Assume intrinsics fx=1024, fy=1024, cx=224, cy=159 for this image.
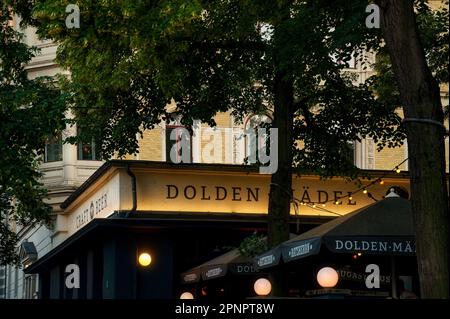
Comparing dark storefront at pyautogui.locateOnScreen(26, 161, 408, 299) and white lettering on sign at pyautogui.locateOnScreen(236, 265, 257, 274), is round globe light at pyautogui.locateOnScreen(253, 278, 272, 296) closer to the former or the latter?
white lettering on sign at pyautogui.locateOnScreen(236, 265, 257, 274)

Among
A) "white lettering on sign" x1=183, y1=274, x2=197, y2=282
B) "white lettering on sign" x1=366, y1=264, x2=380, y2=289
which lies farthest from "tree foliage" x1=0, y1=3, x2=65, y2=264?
"white lettering on sign" x1=366, y1=264, x2=380, y2=289

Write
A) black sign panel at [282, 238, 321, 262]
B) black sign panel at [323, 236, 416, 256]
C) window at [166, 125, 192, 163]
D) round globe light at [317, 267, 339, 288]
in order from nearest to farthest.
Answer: black sign panel at [323, 236, 416, 256] < black sign panel at [282, 238, 321, 262] < round globe light at [317, 267, 339, 288] < window at [166, 125, 192, 163]

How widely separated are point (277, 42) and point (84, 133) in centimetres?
550

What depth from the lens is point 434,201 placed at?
460 inches

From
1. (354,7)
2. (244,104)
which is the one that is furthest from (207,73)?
(354,7)

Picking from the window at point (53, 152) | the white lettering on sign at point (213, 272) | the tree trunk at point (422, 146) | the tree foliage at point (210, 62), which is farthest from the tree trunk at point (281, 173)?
the window at point (53, 152)

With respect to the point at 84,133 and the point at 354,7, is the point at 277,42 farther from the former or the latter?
the point at 84,133

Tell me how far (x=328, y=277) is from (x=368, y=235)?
3.38ft

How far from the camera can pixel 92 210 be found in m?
27.7

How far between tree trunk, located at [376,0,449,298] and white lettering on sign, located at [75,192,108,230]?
14490 mm

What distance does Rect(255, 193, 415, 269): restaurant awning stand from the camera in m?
14.5

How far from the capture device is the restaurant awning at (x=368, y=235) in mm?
14531

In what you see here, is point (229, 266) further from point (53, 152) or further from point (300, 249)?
point (53, 152)

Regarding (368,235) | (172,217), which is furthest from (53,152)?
(368,235)
